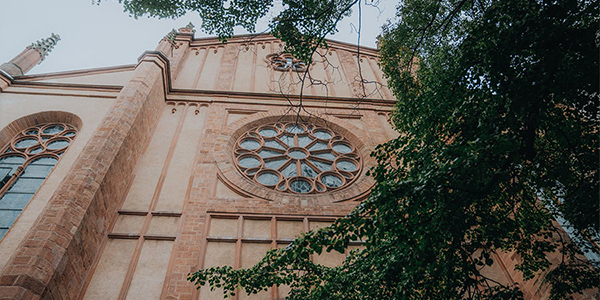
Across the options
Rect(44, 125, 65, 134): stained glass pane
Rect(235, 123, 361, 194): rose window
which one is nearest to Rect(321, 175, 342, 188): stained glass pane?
Rect(235, 123, 361, 194): rose window

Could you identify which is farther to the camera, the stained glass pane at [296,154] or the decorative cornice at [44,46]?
the decorative cornice at [44,46]

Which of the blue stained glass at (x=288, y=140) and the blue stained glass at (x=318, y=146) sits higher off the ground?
A: the blue stained glass at (x=288, y=140)

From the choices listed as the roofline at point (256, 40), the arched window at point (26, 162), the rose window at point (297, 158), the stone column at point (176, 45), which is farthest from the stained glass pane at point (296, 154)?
the roofline at point (256, 40)

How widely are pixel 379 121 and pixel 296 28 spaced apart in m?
6.09

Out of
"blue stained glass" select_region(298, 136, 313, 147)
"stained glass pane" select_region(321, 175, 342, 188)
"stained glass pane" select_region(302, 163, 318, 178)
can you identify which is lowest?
"stained glass pane" select_region(321, 175, 342, 188)

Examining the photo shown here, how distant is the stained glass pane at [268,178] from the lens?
29.1 ft

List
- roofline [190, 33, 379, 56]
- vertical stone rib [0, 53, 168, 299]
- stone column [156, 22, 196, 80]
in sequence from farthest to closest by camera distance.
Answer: roofline [190, 33, 379, 56] < stone column [156, 22, 196, 80] < vertical stone rib [0, 53, 168, 299]

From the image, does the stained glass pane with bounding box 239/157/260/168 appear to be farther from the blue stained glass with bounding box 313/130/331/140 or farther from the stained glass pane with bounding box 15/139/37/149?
the stained glass pane with bounding box 15/139/37/149

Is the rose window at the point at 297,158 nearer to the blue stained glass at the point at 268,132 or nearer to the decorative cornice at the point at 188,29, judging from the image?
the blue stained glass at the point at 268,132

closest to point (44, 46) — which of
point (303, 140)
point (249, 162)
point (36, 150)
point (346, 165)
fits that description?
point (36, 150)

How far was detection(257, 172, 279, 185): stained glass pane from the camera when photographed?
29.1 feet

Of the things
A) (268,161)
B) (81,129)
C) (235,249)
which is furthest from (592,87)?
(81,129)

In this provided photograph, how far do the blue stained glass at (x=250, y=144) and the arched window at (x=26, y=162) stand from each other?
413 centimetres

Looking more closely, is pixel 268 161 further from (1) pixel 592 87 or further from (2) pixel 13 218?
(1) pixel 592 87
